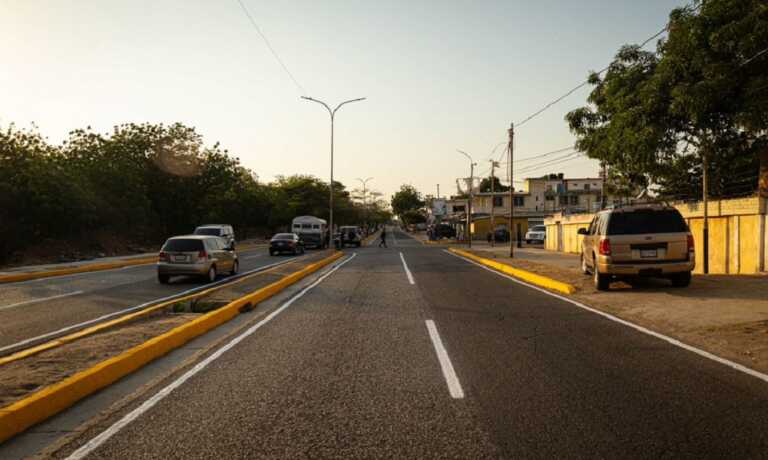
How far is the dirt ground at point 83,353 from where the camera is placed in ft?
17.4

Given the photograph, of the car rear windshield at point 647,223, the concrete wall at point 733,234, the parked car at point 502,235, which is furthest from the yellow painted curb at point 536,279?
the parked car at point 502,235

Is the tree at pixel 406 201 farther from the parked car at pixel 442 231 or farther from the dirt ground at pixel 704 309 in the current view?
the dirt ground at pixel 704 309

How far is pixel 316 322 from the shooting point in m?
9.48

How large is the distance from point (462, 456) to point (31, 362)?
5374 mm

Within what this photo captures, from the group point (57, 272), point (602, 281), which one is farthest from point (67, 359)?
point (57, 272)

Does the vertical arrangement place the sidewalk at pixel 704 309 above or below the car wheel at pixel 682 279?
below

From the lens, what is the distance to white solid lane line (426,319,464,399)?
5289mm

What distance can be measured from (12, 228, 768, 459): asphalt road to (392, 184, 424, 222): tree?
5842 inches

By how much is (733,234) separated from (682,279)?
18.8ft

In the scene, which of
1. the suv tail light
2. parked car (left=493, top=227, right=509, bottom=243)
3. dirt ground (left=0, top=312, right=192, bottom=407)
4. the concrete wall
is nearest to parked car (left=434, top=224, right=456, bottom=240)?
parked car (left=493, top=227, right=509, bottom=243)

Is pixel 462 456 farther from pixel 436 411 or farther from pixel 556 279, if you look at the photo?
pixel 556 279

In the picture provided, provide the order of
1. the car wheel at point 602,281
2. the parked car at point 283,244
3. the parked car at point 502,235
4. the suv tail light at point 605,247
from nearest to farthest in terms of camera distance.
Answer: the suv tail light at point 605,247 < the car wheel at point 602,281 < the parked car at point 283,244 < the parked car at point 502,235

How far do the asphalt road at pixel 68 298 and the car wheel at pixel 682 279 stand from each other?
12.8 metres

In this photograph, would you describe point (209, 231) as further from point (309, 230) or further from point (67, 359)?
point (67, 359)
